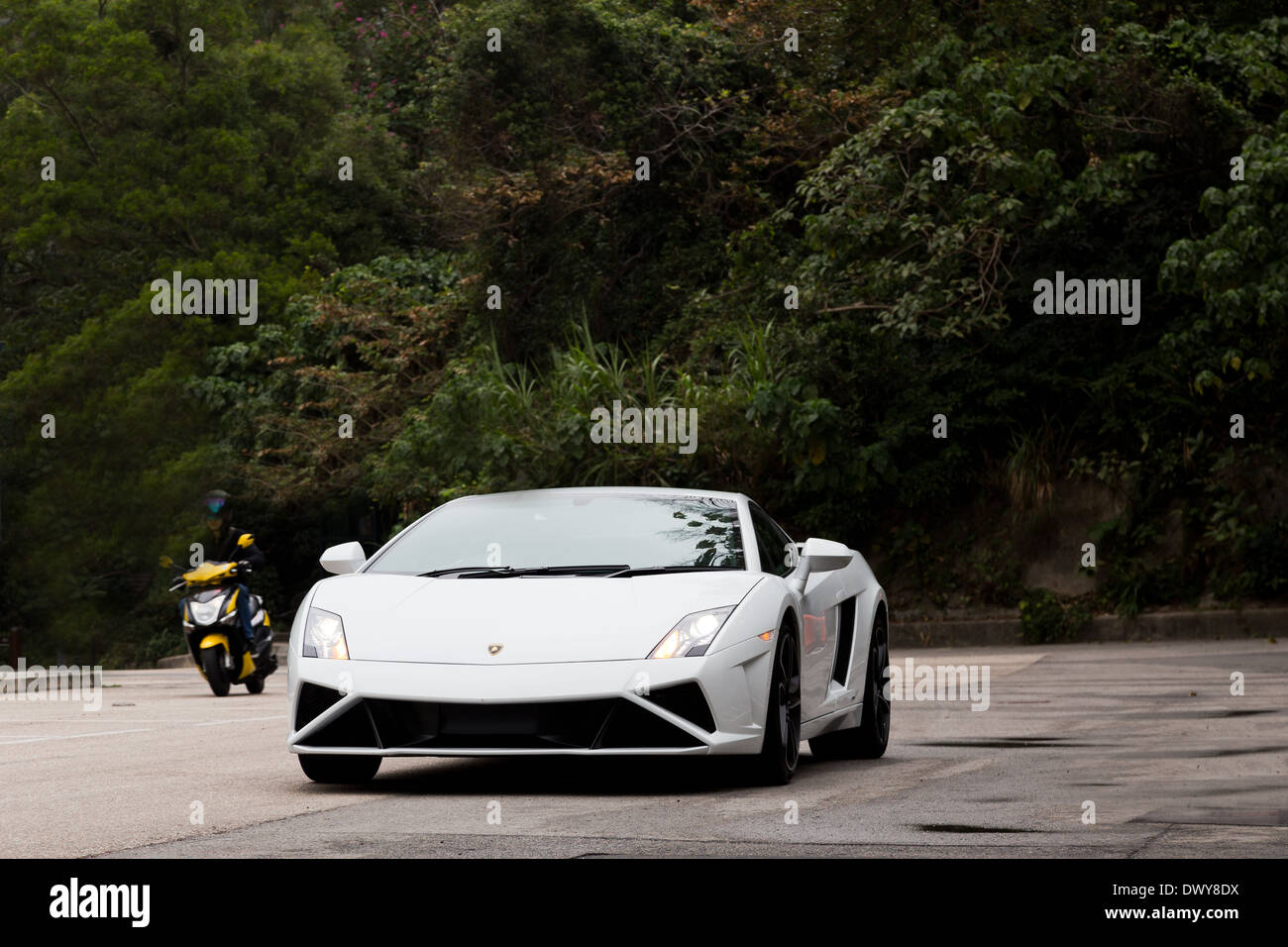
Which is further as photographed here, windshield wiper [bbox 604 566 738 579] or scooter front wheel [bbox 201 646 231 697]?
scooter front wheel [bbox 201 646 231 697]

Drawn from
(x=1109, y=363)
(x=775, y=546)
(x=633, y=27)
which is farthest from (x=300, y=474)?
(x=775, y=546)

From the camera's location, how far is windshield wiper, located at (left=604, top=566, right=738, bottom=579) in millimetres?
7762

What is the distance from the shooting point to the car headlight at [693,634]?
719cm

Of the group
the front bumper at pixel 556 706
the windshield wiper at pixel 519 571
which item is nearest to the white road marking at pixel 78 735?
the windshield wiper at pixel 519 571

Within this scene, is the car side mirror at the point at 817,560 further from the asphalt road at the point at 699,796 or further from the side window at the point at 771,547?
the asphalt road at the point at 699,796

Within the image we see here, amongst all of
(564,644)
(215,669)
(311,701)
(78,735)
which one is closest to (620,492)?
(564,644)

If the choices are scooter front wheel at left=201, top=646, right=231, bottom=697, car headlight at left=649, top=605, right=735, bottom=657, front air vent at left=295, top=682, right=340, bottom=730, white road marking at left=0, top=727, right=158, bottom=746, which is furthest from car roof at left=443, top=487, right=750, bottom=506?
scooter front wheel at left=201, top=646, right=231, bottom=697

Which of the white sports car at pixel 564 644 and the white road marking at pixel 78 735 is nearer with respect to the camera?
the white sports car at pixel 564 644

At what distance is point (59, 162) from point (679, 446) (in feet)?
60.8

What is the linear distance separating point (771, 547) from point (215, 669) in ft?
30.0

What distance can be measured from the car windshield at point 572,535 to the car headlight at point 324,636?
1.98 ft

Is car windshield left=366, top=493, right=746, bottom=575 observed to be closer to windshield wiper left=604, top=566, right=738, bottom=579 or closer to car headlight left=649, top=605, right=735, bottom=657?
windshield wiper left=604, top=566, right=738, bottom=579

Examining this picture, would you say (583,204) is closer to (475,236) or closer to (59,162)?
(475,236)

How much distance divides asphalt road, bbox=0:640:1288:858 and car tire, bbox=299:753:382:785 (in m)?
0.07
